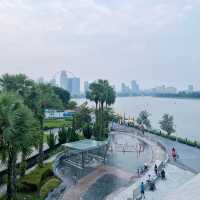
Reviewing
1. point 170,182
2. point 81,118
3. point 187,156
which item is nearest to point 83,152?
point 170,182

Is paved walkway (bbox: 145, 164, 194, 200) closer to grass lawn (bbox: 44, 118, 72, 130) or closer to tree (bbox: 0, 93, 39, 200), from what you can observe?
tree (bbox: 0, 93, 39, 200)

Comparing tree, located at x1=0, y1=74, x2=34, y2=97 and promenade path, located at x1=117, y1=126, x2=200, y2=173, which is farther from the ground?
tree, located at x1=0, y1=74, x2=34, y2=97

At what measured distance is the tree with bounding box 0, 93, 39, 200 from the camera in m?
15.1

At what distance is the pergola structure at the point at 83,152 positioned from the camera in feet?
91.9

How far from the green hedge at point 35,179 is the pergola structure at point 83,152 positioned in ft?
12.9

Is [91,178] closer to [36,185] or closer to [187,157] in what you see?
[36,185]

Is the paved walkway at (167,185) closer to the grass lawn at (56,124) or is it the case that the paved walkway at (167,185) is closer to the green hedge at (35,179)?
the green hedge at (35,179)

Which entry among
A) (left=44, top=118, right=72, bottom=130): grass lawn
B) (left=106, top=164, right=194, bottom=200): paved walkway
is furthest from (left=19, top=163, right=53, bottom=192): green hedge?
(left=44, top=118, right=72, bottom=130): grass lawn

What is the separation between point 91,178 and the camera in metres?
24.4

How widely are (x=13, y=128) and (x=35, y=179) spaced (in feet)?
26.7

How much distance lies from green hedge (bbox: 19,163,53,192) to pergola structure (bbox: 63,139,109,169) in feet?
12.9

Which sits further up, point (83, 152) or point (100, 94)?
point (100, 94)

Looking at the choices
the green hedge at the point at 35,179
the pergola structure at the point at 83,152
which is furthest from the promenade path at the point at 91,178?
the green hedge at the point at 35,179

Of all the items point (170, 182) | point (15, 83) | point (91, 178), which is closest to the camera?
point (170, 182)
